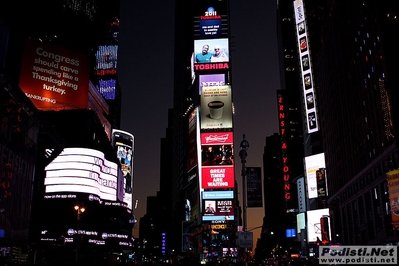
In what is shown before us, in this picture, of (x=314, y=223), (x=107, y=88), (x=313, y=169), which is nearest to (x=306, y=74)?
(x=313, y=169)

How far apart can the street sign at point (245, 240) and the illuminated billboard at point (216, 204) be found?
72631mm

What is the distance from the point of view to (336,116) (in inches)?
3418

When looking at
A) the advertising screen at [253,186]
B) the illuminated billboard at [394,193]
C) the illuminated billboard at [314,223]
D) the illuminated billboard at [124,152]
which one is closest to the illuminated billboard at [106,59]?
the illuminated billboard at [124,152]

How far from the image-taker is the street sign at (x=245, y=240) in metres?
21.1

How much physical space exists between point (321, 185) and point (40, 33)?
67.9 metres

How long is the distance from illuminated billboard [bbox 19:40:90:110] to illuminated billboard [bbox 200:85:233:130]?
31021mm

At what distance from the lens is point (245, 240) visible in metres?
21.3

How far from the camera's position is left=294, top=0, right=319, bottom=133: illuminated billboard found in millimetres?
98375

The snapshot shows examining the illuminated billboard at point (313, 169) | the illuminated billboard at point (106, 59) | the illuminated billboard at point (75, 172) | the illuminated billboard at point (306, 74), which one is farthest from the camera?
the illuminated billboard at point (106, 59)

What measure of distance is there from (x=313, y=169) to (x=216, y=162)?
83.9 ft

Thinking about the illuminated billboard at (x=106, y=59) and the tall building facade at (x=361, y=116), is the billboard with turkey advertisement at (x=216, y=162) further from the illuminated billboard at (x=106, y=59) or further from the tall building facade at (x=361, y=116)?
the illuminated billboard at (x=106, y=59)

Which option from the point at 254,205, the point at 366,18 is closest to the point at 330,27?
the point at 366,18

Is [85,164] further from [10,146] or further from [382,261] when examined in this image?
[382,261]

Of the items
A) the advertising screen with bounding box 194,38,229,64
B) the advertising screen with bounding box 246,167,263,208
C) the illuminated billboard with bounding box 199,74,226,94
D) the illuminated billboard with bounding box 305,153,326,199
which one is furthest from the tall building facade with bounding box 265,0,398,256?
the advertising screen with bounding box 246,167,263,208
